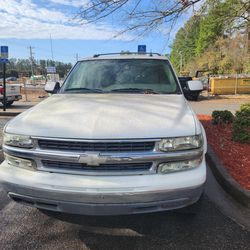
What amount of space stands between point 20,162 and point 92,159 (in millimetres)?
745

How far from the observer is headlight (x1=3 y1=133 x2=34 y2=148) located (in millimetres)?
3395

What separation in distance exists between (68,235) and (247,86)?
29.6m

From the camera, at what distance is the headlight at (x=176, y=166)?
3.29m

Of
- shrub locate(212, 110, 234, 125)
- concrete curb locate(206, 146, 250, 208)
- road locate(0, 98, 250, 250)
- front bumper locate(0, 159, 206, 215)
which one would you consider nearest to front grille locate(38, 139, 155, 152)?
front bumper locate(0, 159, 206, 215)

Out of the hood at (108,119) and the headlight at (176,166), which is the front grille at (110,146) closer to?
the hood at (108,119)

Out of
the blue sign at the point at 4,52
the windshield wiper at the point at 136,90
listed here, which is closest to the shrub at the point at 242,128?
the windshield wiper at the point at 136,90

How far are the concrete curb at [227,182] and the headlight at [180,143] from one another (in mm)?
1495

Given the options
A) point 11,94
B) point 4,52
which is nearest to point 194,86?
point 4,52

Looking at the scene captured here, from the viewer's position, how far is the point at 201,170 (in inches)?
134

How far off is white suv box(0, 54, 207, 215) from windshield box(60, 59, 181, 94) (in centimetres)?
120

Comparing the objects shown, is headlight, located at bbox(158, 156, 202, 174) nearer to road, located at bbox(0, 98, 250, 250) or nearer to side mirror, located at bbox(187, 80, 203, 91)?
road, located at bbox(0, 98, 250, 250)

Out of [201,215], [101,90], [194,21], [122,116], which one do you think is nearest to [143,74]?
[101,90]

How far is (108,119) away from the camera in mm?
3496

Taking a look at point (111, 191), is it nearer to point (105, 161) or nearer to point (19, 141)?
point (105, 161)
